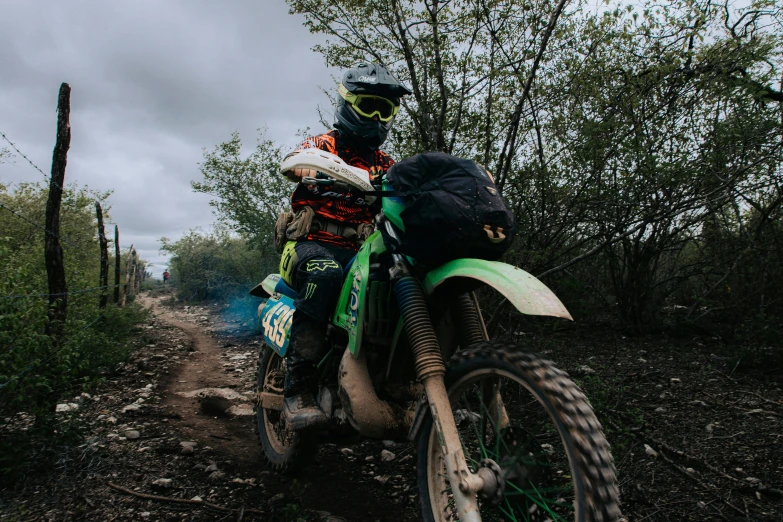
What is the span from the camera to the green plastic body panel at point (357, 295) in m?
2.41

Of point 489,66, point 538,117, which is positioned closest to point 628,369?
point 538,117

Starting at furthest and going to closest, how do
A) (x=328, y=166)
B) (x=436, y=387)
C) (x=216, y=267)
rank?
(x=216, y=267), (x=328, y=166), (x=436, y=387)

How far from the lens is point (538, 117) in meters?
4.75

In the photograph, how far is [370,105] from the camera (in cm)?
302

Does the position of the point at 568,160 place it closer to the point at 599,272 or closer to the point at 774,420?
the point at 774,420

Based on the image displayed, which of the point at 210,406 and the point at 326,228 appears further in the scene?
the point at 210,406

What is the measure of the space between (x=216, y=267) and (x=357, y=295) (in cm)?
2273

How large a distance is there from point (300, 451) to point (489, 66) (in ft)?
13.1

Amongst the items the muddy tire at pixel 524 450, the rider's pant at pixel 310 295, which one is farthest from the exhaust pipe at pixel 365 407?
the rider's pant at pixel 310 295

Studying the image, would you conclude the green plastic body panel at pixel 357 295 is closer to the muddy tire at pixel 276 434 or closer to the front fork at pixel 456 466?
the front fork at pixel 456 466

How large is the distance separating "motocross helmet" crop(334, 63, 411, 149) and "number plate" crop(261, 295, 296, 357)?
49.4 inches

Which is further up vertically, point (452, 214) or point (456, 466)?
point (452, 214)

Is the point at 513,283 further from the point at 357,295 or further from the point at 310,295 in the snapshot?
the point at 310,295

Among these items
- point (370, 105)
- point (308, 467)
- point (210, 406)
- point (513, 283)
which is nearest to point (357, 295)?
point (513, 283)
